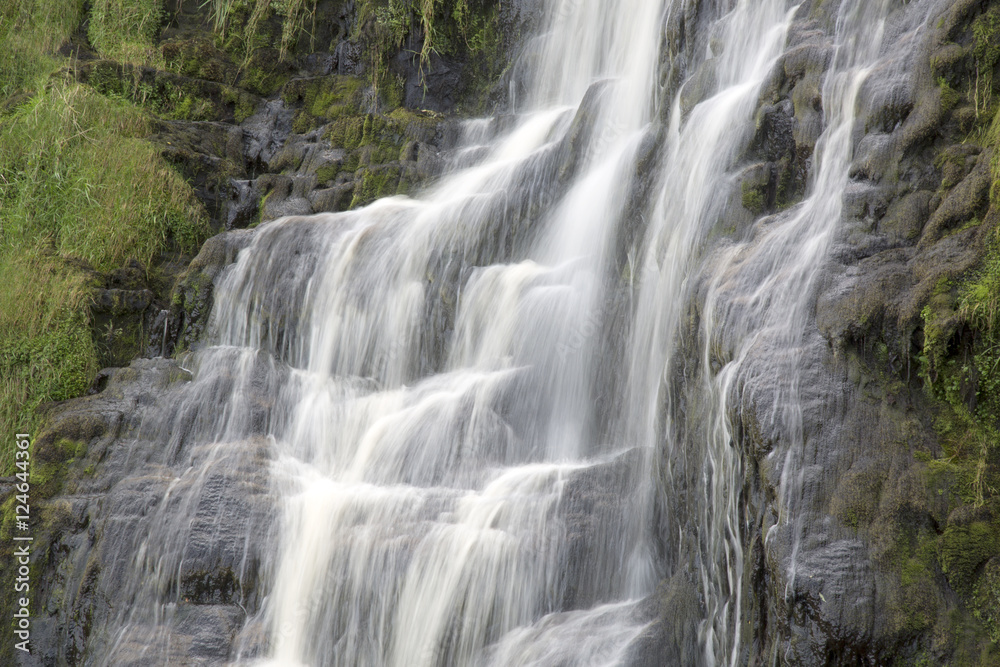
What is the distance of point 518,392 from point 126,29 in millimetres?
9627

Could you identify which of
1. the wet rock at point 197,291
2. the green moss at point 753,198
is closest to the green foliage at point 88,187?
the wet rock at point 197,291

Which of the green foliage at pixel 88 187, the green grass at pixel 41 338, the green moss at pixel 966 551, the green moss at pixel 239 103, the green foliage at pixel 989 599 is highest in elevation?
the green moss at pixel 239 103

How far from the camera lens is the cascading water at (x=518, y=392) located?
4836 millimetres

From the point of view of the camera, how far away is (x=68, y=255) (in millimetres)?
9008

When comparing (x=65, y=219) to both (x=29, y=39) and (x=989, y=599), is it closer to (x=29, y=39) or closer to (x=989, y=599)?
(x=29, y=39)

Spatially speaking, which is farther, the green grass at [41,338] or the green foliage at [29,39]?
the green foliage at [29,39]

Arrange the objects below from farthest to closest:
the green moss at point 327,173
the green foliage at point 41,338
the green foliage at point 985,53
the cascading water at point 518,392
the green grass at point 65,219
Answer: the green moss at point 327,173 < the green grass at point 65,219 < the green foliage at point 41,338 < the cascading water at point 518,392 < the green foliage at point 985,53

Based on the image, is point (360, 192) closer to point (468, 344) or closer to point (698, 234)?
point (468, 344)

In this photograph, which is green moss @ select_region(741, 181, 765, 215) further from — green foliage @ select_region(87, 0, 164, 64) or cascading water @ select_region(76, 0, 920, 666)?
green foliage @ select_region(87, 0, 164, 64)

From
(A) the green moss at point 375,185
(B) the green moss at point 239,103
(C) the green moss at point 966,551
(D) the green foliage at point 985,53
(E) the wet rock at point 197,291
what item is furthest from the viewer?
(B) the green moss at point 239,103

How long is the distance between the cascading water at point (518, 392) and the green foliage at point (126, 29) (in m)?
5.15

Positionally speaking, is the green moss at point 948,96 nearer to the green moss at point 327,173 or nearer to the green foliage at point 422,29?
the green moss at point 327,173

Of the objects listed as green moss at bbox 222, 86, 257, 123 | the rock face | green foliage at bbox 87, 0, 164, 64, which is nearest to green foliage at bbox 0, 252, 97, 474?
the rock face

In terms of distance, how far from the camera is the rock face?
356 cm
